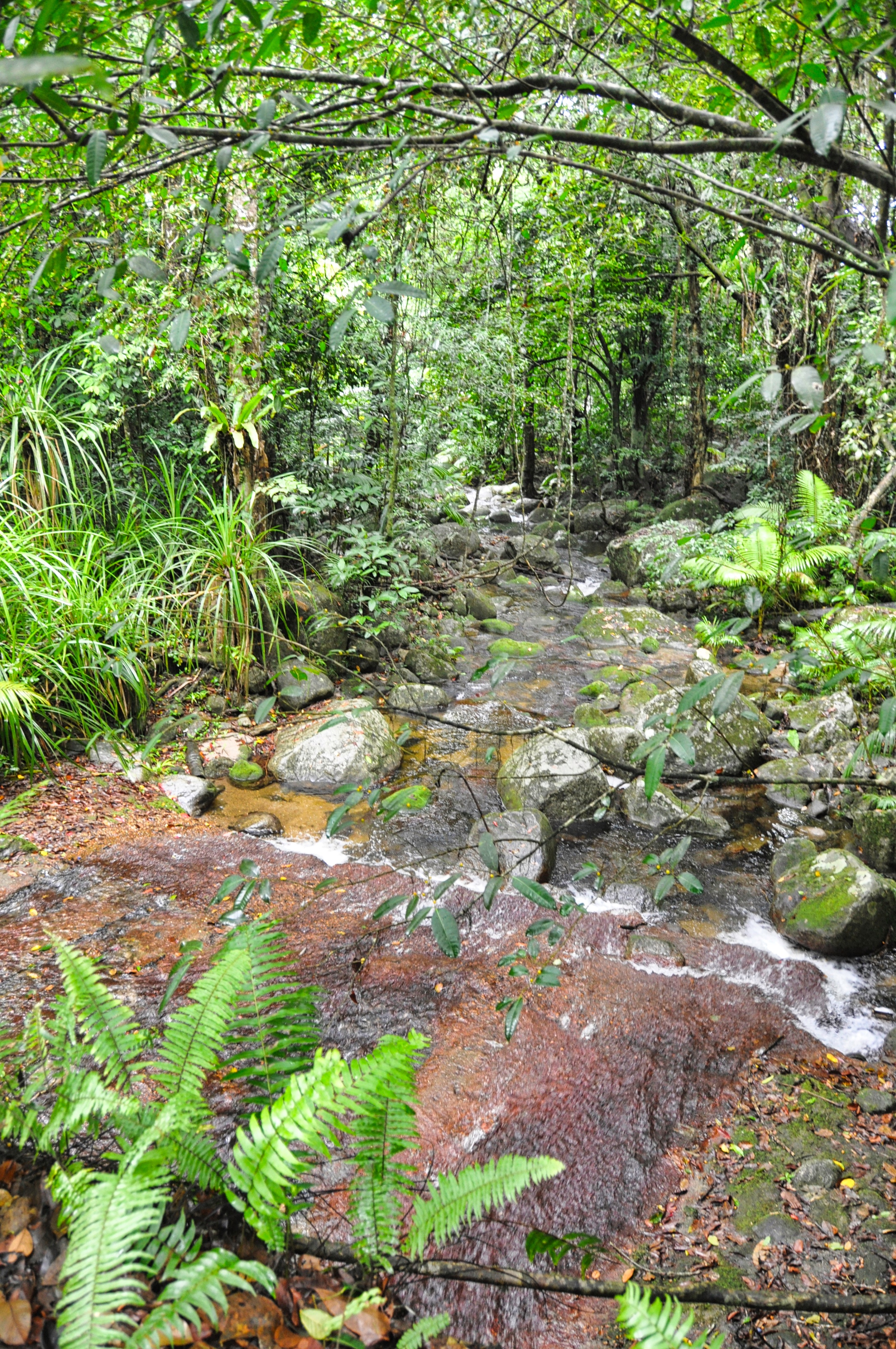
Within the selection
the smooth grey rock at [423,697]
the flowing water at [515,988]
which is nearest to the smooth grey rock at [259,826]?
the flowing water at [515,988]

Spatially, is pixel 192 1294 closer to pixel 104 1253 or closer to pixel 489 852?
pixel 104 1253

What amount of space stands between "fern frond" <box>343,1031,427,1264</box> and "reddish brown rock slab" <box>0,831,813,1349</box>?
1.85ft

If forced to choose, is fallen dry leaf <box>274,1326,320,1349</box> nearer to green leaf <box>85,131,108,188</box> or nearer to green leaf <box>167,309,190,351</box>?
green leaf <box>167,309,190,351</box>

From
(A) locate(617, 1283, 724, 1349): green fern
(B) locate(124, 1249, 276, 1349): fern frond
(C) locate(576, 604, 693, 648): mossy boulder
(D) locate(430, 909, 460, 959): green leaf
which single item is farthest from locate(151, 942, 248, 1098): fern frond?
(C) locate(576, 604, 693, 648): mossy boulder

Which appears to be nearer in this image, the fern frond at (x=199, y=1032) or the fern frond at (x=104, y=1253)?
the fern frond at (x=104, y=1253)

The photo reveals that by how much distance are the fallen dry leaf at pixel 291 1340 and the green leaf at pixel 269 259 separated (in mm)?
1851

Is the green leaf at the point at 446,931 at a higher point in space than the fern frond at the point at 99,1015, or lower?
higher

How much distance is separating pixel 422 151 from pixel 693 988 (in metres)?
3.47

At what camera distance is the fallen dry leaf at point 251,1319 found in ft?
4.35

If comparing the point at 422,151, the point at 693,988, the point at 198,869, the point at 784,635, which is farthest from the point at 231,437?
the point at 784,635

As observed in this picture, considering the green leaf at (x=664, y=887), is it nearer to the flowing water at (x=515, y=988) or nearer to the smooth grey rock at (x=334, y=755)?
the flowing water at (x=515, y=988)

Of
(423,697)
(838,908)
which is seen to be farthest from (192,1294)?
(423,697)

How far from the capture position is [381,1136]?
157 cm

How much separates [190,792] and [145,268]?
3955mm
